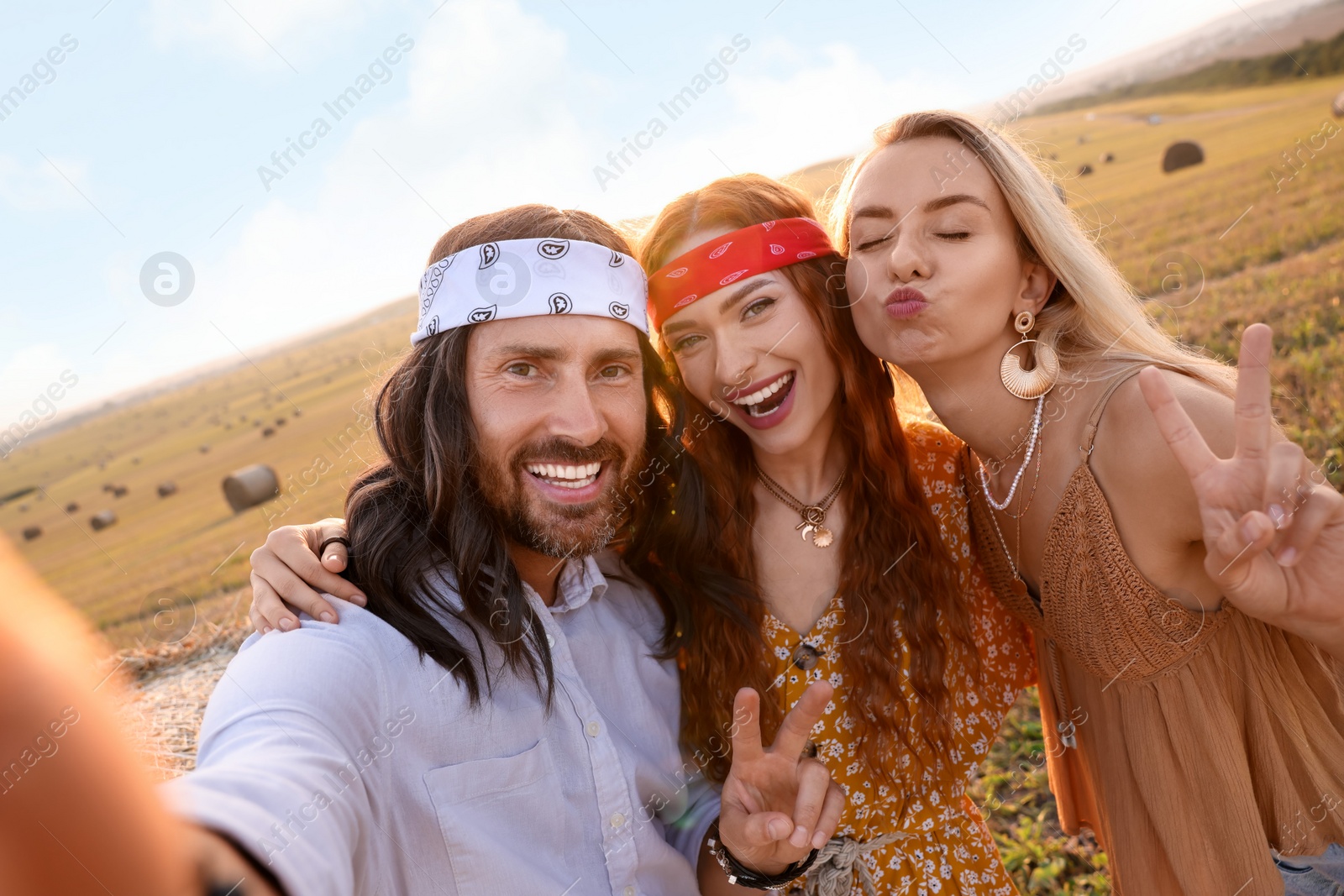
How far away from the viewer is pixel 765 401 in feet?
9.66

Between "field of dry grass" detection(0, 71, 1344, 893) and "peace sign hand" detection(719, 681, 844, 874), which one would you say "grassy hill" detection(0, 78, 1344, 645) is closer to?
"field of dry grass" detection(0, 71, 1344, 893)

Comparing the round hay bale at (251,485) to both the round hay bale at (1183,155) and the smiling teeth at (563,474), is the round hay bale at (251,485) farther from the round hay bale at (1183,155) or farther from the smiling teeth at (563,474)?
the round hay bale at (1183,155)

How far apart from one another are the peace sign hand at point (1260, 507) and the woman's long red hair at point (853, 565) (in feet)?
3.59

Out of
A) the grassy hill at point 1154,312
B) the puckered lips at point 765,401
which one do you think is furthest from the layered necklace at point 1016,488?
the grassy hill at point 1154,312

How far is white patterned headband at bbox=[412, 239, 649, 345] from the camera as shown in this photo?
2.62m

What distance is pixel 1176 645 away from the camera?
2426 mm

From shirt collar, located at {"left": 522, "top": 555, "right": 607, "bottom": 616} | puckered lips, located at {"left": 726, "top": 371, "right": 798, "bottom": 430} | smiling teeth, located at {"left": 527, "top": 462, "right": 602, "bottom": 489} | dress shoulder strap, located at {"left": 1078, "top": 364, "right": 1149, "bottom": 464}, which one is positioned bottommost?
shirt collar, located at {"left": 522, "top": 555, "right": 607, "bottom": 616}

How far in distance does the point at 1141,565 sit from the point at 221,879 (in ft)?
8.22

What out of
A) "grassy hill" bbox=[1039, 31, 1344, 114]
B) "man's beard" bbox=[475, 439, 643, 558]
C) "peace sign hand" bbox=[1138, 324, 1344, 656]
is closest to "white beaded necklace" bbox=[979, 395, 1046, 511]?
"peace sign hand" bbox=[1138, 324, 1344, 656]

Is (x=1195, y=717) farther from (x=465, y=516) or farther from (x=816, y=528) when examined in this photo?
(x=465, y=516)

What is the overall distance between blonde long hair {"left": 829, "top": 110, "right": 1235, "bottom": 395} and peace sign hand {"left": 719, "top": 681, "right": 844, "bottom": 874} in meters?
1.59

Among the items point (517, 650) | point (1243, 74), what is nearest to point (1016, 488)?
point (517, 650)

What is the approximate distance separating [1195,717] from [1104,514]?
0.79m

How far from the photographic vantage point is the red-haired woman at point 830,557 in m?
2.78
